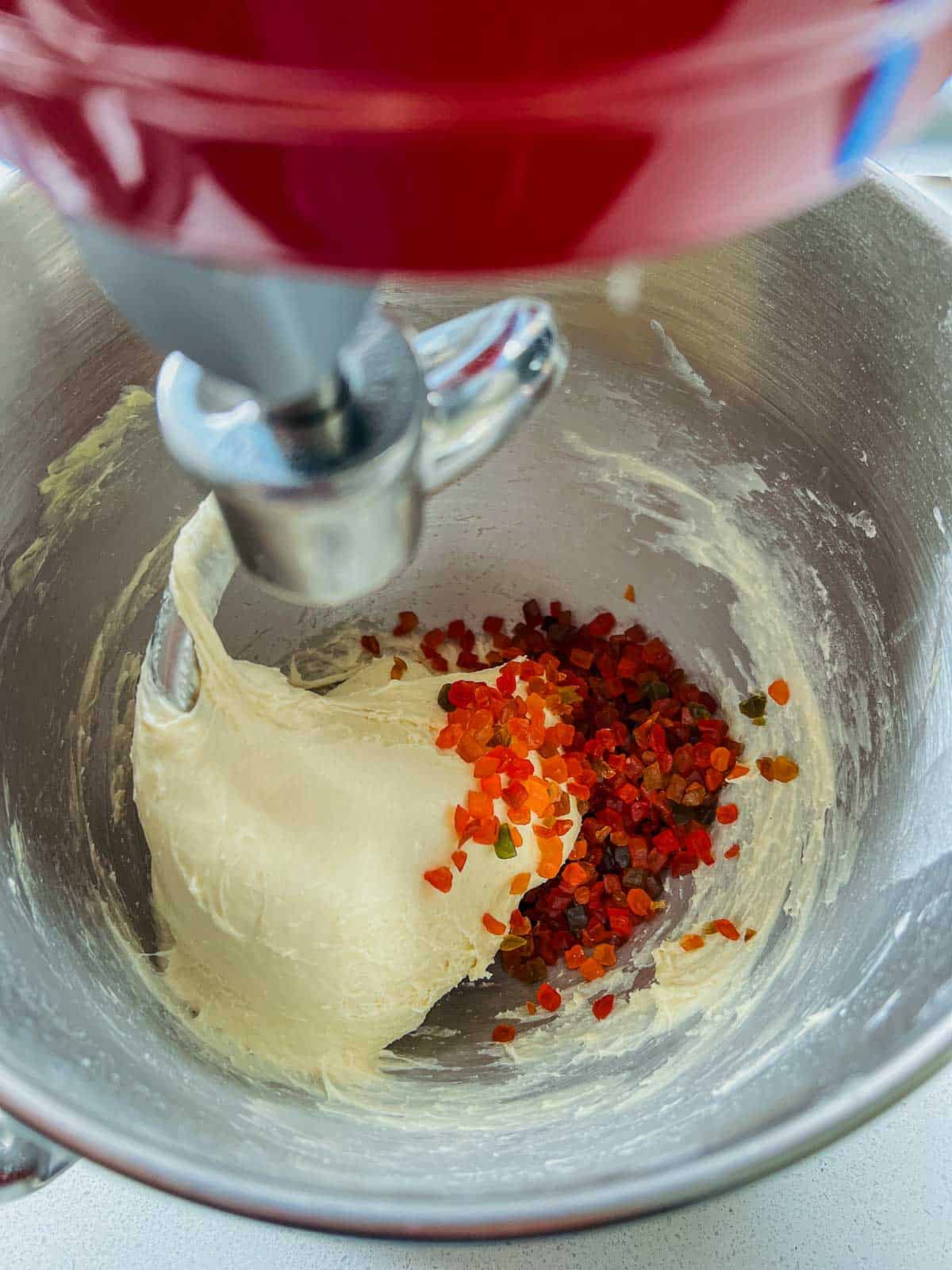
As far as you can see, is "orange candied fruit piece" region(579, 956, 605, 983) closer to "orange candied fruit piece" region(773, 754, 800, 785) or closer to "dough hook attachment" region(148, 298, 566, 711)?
"orange candied fruit piece" region(773, 754, 800, 785)

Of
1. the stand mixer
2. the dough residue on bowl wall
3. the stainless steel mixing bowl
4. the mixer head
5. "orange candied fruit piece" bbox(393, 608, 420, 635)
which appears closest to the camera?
the stand mixer

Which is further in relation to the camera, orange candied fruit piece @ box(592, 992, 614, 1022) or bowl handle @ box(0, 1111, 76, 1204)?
orange candied fruit piece @ box(592, 992, 614, 1022)

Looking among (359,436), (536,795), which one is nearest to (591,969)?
(536,795)

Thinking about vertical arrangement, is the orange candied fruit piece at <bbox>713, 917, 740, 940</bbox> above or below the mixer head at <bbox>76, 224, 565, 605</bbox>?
below

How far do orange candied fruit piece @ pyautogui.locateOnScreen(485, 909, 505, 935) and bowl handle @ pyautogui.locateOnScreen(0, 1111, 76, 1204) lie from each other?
424 mm

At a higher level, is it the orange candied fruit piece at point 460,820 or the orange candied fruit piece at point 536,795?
the orange candied fruit piece at point 460,820

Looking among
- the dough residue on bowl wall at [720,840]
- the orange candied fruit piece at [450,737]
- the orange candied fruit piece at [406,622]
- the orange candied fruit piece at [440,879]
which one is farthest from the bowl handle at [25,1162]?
the orange candied fruit piece at [406,622]

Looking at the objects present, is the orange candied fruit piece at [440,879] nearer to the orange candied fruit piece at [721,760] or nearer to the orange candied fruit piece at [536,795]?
the orange candied fruit piece at [536,795]

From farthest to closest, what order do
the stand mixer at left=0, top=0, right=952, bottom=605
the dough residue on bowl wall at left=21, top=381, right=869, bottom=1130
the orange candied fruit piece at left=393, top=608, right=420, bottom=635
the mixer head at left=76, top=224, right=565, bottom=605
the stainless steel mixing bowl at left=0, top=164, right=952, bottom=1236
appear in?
the orange candied fruit piece at left=393, top=608, right=420, bottom=635 < the dough residue on bowl wall at left=21, top=381, right=869, bottom=1130 < the stainless steel mixing bowl at left=0, top=164, right=952, bottom=1236 < the mixer head at left=76, top=224, right=565, bottom=605 < the stand mixer at left=0, top=0, right=952, bottom=605

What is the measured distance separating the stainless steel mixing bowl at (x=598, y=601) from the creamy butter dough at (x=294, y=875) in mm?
60

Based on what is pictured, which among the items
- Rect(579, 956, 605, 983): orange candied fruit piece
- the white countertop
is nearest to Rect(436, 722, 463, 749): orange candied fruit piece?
Rect(579, 956, 605, 983): orange candied fruit piece

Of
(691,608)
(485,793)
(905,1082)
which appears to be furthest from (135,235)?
(691,608)

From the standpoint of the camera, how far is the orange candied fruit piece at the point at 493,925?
0.99 metres

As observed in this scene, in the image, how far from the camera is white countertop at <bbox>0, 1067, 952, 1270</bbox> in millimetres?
865
